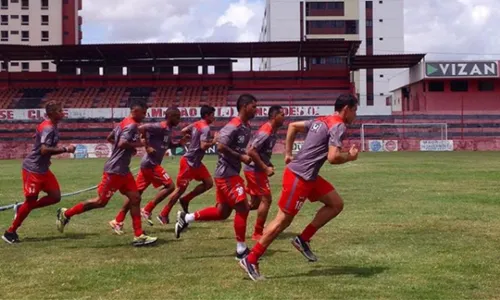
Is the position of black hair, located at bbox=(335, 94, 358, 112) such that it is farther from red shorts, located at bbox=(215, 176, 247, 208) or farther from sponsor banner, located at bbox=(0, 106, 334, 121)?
sponsor banner, located at bbox=(0, 106, 334, 121)

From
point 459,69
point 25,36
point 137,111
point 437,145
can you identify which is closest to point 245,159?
point 137,111

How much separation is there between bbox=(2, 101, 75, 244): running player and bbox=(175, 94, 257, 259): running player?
2.59 metres

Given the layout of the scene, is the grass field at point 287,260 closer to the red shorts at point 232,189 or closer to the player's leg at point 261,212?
the player's leg at point 261,212

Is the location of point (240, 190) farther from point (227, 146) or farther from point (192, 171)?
point (192, 171)

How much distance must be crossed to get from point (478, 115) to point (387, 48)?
1810 inches

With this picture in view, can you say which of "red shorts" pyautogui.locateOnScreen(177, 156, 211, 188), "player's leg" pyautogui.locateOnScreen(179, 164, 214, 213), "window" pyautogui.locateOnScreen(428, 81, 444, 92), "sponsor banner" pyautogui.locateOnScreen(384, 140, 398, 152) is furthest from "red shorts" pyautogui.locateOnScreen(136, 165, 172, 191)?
"window" pyautogui.locateOnScreen(428, 81, 444, 92)

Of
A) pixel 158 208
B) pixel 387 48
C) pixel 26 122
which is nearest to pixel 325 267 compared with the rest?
pixel 158 208

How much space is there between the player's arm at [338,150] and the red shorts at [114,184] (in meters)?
3.79

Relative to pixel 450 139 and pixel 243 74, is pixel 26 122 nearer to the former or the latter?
pixel 243 74

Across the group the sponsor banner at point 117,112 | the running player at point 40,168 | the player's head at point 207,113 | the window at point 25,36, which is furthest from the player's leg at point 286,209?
the window at point 25,36

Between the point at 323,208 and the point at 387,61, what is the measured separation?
54007 millimetres

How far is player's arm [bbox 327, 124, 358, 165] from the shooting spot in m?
6.40

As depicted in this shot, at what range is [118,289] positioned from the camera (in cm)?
639

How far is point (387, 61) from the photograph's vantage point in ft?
195
